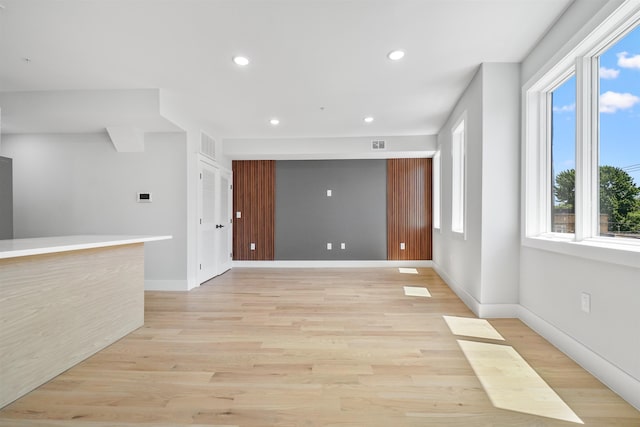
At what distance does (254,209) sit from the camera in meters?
6.21

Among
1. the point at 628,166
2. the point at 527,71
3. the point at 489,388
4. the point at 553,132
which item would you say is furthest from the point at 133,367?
the point at 527,71

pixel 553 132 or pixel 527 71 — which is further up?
pixel 527 71

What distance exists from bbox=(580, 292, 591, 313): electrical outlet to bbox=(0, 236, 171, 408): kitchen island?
3.46 m

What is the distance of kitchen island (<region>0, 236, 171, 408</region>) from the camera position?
1.68 meters

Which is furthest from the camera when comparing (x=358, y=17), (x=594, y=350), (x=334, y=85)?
(x=334, y=85)

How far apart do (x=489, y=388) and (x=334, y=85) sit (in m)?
3.14

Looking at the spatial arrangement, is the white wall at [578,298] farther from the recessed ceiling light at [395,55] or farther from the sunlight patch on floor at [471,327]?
the recessed ceiling light at [395,55]

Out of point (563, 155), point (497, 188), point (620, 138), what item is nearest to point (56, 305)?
point (497, 188)

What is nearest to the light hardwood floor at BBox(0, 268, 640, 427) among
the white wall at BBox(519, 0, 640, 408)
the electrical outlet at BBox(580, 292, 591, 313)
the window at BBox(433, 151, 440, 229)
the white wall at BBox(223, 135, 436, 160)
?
the white wall at BBox(519, 0, 640, 408)

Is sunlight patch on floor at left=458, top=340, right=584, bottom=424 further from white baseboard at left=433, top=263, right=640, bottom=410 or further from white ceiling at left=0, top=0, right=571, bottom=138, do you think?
white ceiling at left=0, top=0, right=571, bottom=138

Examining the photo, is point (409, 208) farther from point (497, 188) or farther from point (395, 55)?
point (395, 55)

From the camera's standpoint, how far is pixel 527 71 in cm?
279

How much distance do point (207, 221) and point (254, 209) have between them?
57.7 inches

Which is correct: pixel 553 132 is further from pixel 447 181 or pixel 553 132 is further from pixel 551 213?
pixel 447 181
